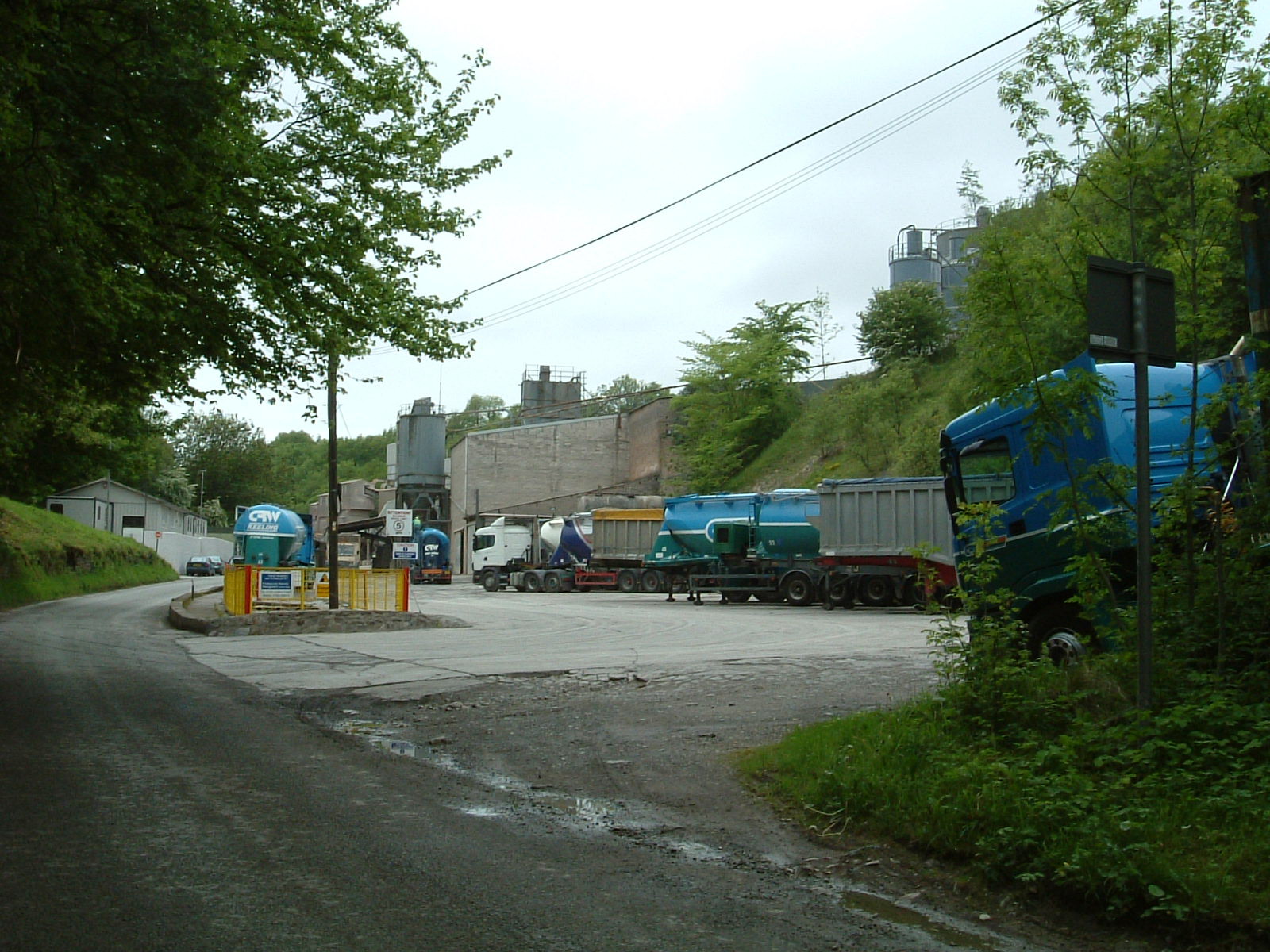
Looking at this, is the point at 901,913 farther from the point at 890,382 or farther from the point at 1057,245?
the point at 890,382

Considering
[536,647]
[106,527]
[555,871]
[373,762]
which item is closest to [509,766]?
[373,762]

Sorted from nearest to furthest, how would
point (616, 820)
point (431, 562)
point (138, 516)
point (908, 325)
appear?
point (616, 820) → point (908, 325) → point (431, 562) → point (138, 516)

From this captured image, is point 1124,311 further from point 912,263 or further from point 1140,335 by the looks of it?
point 912,263

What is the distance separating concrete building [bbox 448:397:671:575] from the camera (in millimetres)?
71750

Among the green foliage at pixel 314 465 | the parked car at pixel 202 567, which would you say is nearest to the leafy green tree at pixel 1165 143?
the parked car at pixel 202 567

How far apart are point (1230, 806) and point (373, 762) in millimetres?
5610

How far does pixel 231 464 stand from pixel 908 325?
296ft

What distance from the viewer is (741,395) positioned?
63.9m

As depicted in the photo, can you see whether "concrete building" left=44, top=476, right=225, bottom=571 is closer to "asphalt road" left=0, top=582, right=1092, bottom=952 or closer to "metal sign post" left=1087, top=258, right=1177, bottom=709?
"asphalt road" left=0, top=582, right=1092, bottom=952

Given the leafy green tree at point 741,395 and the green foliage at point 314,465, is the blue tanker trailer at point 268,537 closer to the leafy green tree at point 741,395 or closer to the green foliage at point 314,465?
the leafy green tree at point 741,395

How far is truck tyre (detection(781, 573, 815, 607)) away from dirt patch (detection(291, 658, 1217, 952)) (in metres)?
17.9

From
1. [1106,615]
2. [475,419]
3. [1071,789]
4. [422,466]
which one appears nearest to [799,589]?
[1106,615]

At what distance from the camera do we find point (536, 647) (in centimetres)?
1770

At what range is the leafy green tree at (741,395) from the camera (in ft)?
204
